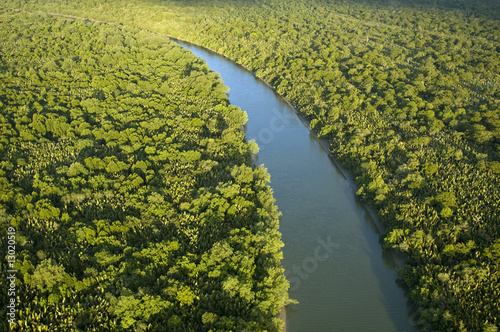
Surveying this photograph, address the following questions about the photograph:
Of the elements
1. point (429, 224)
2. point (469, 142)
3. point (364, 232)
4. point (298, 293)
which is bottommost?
point (298, 293)

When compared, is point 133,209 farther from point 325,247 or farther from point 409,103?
point 409,103

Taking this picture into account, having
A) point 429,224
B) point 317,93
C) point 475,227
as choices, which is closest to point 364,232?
point 429,224

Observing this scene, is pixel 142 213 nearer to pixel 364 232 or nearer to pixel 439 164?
pixel 364 232

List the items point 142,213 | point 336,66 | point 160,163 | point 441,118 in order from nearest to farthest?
point 142,213, point 160,163, point 441,118, point 336,66

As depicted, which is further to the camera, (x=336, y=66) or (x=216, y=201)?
(x=336, y=66)

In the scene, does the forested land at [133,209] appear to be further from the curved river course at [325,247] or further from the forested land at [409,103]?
the forested land at [409,103]

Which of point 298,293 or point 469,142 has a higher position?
point 469,142

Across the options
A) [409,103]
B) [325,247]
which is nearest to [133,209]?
[325,247]

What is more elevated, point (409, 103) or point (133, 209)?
point (409, 103)
